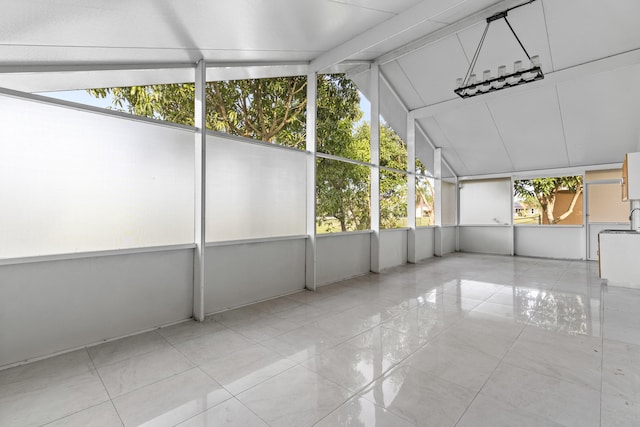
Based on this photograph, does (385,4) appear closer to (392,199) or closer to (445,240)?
(392,199)

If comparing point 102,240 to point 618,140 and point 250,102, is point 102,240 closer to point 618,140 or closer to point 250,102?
point 250,102

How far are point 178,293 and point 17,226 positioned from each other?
1.53 m

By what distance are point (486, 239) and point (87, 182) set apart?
386 inches

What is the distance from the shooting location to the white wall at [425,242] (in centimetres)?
761

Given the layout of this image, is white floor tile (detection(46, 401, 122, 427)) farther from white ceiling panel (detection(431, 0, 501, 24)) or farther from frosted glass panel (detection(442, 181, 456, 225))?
frosted glass panel (detection(442, 181, 456, 225))

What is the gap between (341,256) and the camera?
5.49 m

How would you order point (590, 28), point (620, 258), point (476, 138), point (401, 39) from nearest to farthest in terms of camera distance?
point (590, 28), point (620, 258), point (401, 39), point (476, 138)

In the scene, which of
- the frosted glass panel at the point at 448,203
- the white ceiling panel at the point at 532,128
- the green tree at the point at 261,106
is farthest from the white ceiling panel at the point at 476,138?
the green tree at the point at 261,106

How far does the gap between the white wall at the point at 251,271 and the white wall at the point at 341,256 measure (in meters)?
0.40

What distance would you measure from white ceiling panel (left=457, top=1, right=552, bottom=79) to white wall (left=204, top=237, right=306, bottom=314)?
4.57 meters

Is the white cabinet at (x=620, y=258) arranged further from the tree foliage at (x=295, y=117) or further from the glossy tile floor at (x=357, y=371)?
the tree foliage at (x=295, y=117)

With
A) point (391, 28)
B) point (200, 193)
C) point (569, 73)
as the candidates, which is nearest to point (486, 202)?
point (569, 73)

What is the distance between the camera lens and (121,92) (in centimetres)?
533

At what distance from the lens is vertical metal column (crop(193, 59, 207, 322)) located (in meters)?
3.45
